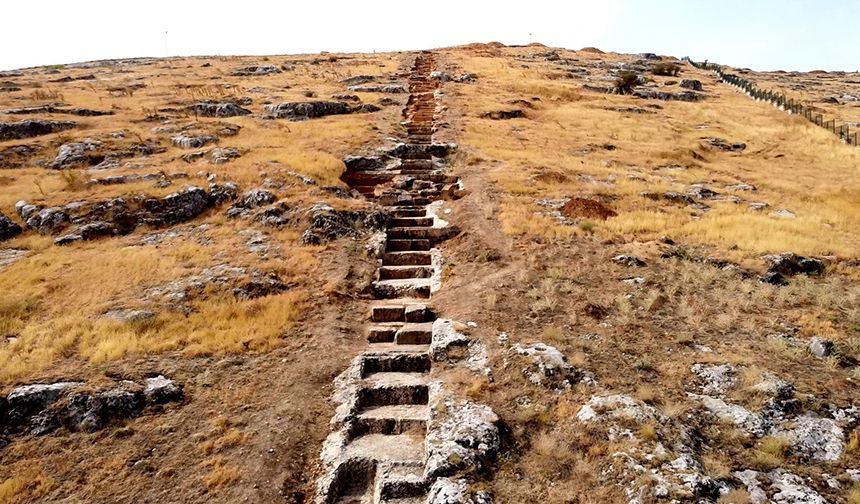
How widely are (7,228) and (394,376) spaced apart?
19479mm

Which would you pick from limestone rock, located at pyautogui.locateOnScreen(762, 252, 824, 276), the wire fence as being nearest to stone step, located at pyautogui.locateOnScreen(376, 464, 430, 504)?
limestone rock, located at pyautogui.locateOnScreen(762, 252, 824, 276)

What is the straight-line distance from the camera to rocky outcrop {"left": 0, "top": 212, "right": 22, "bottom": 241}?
2128cm

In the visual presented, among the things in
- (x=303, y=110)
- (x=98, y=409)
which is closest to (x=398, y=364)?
(x=98, y=409)

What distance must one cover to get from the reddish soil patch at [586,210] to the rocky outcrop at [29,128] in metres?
33.5

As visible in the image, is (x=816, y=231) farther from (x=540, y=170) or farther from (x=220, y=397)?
(x=220, y=397)

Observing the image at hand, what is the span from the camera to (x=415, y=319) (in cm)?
1523

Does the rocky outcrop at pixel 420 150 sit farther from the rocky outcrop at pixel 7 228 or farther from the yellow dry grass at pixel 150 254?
the rocky outcrop at pixel 7 228

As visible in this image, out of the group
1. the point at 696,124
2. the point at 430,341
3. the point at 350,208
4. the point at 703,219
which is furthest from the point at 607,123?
the point at 430,341

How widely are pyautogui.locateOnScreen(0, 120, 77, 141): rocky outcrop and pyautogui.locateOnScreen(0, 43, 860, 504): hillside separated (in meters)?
0.16

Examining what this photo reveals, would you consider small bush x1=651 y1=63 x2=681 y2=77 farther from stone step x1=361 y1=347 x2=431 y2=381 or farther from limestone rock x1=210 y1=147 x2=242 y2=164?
stone step x1=361 y1=347 x2=431 y2=381

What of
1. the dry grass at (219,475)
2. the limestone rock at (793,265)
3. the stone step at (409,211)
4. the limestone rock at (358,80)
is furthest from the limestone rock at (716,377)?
the limestone rock at (358,80)

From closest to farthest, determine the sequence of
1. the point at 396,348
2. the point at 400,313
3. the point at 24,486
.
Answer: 1. the point at 24,486
2. the point at 396,348
3. the point at 400,313

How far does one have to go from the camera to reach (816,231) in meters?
21.1

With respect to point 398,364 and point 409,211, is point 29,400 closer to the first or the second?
point 398,364
